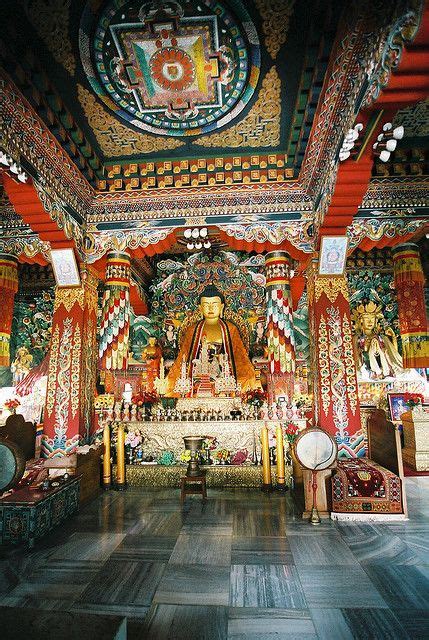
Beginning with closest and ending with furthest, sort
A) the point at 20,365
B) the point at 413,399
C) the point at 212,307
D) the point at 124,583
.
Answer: the point at 124,583, the point at 413,399, the point at 212,307, the point at 20,365

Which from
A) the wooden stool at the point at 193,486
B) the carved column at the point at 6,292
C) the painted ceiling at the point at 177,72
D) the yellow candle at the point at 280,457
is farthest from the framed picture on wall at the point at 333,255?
the carved column at the point at 6,292

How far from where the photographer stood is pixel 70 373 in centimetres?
643

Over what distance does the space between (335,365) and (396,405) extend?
442 centimetres

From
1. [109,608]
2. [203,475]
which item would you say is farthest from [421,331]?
[109,608]

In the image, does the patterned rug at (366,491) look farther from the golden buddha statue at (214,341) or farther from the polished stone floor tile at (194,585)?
the golden buddha statue at (214,341)

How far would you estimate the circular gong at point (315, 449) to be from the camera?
468cm

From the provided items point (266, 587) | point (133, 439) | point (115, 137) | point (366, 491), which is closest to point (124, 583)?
point (266, 587)

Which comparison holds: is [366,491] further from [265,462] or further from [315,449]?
[265,462]

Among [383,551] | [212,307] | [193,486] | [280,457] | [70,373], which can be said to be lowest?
[383,551]

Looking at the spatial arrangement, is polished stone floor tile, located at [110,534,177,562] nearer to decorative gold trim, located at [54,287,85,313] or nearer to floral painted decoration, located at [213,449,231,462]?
floral painted decoration, located at [213,449,231,462]

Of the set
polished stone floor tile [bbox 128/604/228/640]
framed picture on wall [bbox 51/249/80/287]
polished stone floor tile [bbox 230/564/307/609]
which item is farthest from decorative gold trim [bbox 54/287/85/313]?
polished stone floor tile [bbox 128/604/228/640]

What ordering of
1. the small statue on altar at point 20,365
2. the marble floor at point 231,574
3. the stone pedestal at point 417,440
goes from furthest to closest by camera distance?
the small statue on altar at point 20,365 → the stone pedestal at point 417,440 → the marble floor at point 231,574

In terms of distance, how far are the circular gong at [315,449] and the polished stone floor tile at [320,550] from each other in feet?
2.53

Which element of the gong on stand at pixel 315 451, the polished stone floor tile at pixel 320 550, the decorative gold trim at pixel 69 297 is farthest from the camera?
the decorative gold trim at pixel 69 297
